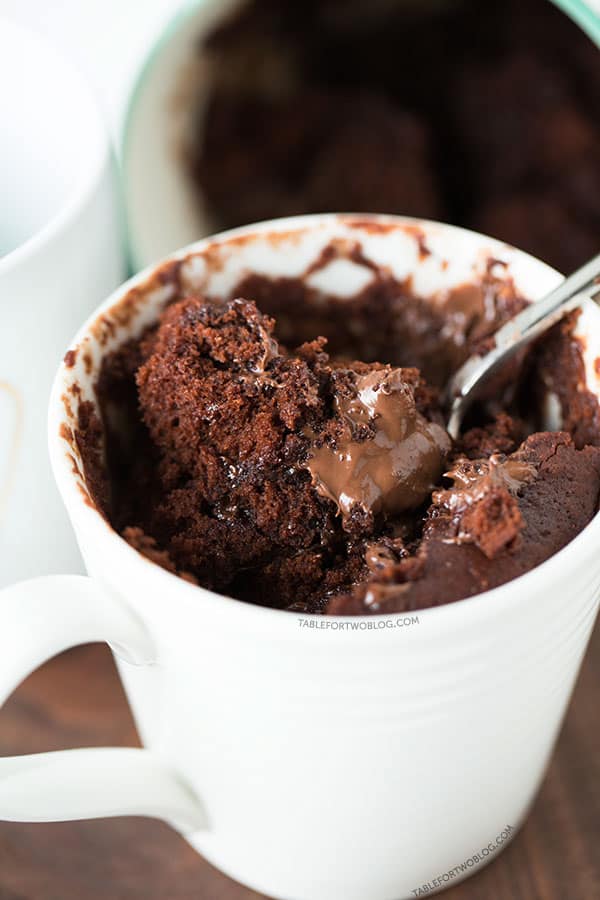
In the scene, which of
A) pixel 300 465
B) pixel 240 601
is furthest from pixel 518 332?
pixel 240 601

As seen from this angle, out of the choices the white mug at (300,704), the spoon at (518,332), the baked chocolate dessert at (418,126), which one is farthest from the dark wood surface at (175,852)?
the baked chocolate dessert at (418,126)

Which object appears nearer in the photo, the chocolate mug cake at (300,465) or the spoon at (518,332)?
Answer: the chocolate mug cake at (300,465)

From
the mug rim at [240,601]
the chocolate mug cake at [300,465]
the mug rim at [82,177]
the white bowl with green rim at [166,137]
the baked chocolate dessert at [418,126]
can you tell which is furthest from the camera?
the baked chocolate dessert at [418,126]

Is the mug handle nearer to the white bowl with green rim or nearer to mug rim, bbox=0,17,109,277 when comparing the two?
mug rim, bbox=0,17,109,277

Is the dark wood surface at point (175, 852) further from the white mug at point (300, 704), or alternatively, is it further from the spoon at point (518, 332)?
the spoon at point (518, 332)

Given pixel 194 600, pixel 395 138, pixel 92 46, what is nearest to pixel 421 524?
pixel 194 600
